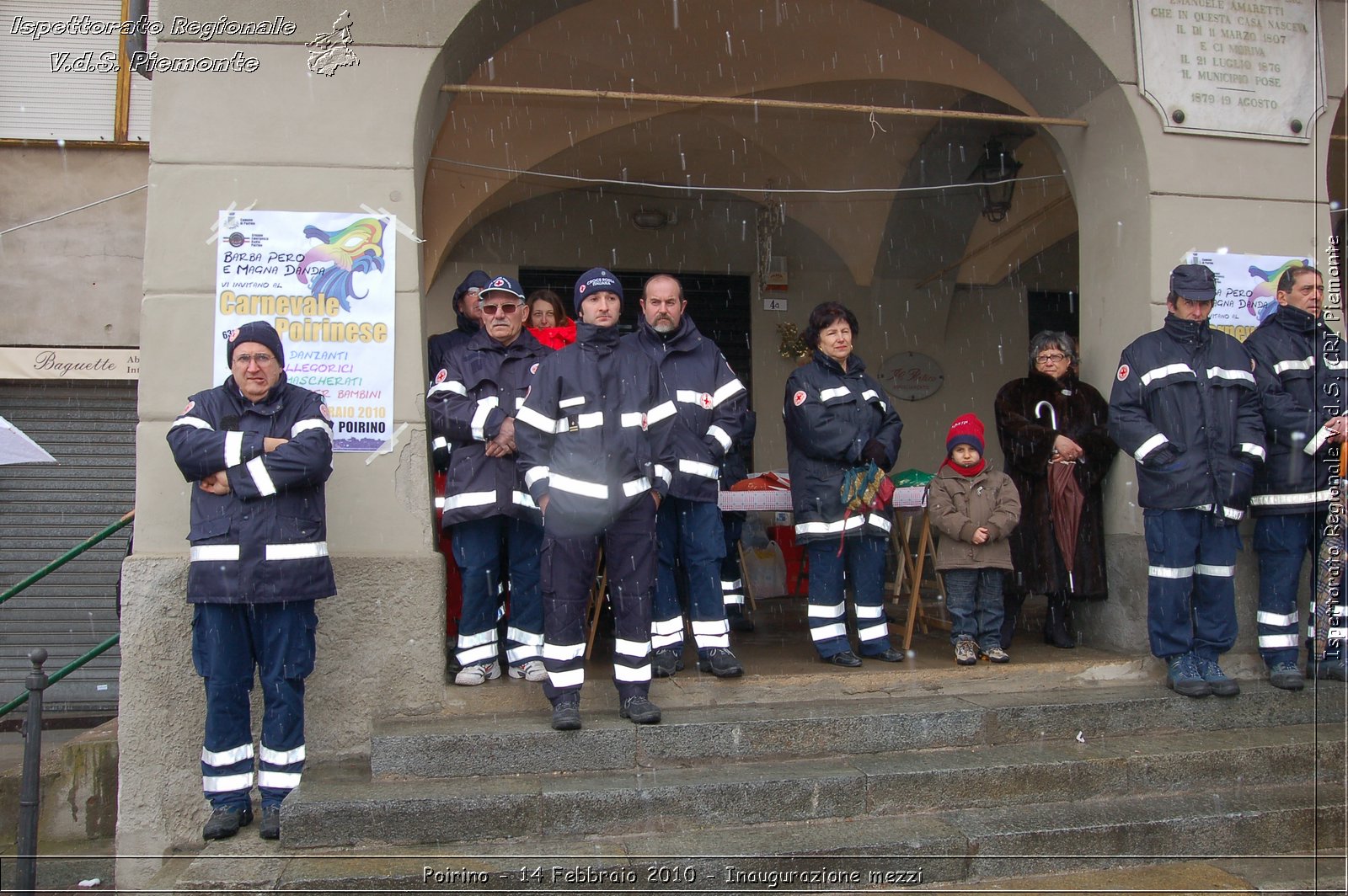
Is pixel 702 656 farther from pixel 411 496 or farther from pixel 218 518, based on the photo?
pixel 218 518

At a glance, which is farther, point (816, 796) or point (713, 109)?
point (713, 109)

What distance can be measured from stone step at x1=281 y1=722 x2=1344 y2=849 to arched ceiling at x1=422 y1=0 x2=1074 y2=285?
4.51m

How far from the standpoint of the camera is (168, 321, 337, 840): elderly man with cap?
432cm

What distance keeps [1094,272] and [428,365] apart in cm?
430

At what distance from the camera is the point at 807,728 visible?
4.75m

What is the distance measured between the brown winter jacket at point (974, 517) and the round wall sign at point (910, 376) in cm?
566

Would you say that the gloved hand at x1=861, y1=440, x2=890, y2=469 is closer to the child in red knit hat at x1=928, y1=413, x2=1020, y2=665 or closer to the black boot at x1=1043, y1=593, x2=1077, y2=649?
the child in red knit hat at x1=928, y1=413, x2=1020, y2=665

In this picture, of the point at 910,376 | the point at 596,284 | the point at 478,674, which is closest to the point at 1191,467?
the point at 596,284

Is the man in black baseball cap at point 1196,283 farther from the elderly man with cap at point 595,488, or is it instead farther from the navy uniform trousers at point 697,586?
the elderly man with cap at point 595,488

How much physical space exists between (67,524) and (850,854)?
851 centimetres

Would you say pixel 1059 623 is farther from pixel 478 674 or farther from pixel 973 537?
pixel 478 674

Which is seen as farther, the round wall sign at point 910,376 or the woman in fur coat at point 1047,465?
the round wall sign at point 910,376

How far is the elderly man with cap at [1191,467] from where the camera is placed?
530 centimetres

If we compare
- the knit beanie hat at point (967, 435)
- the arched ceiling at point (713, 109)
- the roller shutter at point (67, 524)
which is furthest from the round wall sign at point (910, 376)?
the roller shutter at point (67, 524)
